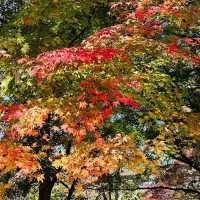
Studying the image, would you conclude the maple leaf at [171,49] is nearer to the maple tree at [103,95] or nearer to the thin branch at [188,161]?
the maple tree at [103,95]

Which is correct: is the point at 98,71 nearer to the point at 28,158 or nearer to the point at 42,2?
the point at 28,158

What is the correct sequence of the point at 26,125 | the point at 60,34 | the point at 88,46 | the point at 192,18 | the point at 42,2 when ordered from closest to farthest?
the point at 26,125 → the point at 88,46 → the point at 192,18 → the point at 42,2 → the point at 60,34

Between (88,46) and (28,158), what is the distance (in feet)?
9.92

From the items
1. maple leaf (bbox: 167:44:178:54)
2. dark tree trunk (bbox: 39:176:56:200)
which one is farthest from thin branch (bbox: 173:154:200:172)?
maple leaf (bbox: 167:44:178:54)

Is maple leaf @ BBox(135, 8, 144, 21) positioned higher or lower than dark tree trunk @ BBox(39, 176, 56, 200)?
higher

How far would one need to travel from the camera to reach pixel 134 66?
11.1m

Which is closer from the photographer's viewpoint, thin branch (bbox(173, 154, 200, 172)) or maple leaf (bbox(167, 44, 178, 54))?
maple leaf (bbox(167, 44, 178, 54))

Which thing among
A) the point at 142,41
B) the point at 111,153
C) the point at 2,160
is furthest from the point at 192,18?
the point at 2,160

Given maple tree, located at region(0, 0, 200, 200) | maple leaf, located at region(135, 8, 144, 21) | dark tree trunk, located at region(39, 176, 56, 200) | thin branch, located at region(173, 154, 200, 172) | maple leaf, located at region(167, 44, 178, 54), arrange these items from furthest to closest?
dark tree trunk, located at region(39, 176, 56, 200), thin branch, located at region(173, 154, 200, 172), maple leaf, located at region(135, 8, 144, 21), maple leaf, located at region(167, 44, 178, 54), maple tree, located at region(0, 0, 200, 200)

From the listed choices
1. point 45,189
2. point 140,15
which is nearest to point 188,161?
point 45,189

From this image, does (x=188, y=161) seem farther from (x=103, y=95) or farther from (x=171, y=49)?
(x=103, y=95)

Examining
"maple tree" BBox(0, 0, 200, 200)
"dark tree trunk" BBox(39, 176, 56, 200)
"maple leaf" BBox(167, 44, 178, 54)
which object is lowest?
"dark tree trunk" BBox(39, 176, 56, 200)

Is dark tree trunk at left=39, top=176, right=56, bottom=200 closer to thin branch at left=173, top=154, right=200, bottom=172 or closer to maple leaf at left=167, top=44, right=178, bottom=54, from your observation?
thin branch at left=173, top=154, right=200, bottom=172

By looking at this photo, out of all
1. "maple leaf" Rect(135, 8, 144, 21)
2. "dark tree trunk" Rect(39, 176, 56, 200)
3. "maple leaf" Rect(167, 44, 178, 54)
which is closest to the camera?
"maple leaf" Rect(167, 44, 178, 54)
